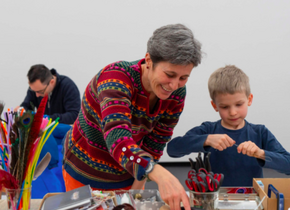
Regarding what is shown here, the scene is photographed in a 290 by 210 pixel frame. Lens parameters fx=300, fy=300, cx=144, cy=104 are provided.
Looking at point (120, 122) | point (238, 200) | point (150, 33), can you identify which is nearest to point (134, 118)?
point (120, 122)

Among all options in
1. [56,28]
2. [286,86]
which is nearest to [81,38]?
[56,28]

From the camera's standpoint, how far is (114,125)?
87 cm

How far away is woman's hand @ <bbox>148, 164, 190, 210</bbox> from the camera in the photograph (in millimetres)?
769

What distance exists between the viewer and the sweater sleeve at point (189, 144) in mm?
1251

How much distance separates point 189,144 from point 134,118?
1.00 feet

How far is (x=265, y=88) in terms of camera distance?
3.94 meters

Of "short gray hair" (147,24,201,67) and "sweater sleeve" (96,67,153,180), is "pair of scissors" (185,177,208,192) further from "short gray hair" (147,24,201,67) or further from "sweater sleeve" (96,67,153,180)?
"short gray hair" (147,24,201,67)

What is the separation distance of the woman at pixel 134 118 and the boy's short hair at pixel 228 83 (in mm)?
248

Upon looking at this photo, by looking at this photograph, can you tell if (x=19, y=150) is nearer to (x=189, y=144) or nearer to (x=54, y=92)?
(x=189, y=144)

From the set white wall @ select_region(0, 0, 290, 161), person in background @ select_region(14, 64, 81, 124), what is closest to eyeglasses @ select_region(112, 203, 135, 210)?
person in background @ select_region(14, 64, 81, 124)

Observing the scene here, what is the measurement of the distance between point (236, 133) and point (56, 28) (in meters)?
3.29

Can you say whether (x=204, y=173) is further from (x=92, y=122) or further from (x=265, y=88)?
(x=265, y=88)

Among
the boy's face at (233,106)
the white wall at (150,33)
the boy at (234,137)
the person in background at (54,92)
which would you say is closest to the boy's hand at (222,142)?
the boy at (234,137)

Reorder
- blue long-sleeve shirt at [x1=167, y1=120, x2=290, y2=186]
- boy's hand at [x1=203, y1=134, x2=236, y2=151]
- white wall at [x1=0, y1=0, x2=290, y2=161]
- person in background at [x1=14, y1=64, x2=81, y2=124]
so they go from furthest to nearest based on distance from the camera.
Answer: white wall at [x1=0, y1=0, x2=290, y2=161] → person in background at [x1=14, y1=64, x2=81, y2=124] → blue long-sleeve shirt at [x1=167, y1=120, x2=290, y2=186] → boy's hand at [x1=203, y1=134, x2=236, y2=151]
